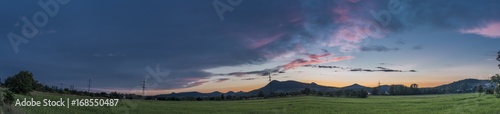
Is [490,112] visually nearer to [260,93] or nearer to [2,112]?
[2,112]

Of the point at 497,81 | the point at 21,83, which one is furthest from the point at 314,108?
the point at 21,83

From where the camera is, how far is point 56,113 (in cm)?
3416

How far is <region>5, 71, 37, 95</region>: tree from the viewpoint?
72.4 metres

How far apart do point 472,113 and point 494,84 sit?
7.01m

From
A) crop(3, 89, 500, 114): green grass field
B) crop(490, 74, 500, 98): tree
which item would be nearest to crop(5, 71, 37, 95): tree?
crop(3, 89, 500, 114): green grass field

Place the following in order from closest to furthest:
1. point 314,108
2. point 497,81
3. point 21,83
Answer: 1. point 497,81
2. point 314,108
3. point 21,83

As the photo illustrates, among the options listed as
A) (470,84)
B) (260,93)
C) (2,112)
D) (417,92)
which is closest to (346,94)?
(260,93)

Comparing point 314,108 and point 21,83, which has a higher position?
point 21,83

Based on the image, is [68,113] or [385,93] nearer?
[68,113]

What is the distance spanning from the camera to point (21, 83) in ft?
239

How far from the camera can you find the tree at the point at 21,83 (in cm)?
7238

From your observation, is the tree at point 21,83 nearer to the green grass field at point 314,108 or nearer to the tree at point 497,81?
the green grass field at point 314,108

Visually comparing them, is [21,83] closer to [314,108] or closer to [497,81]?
[314,108]

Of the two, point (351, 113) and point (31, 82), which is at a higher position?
point (31, 82)
